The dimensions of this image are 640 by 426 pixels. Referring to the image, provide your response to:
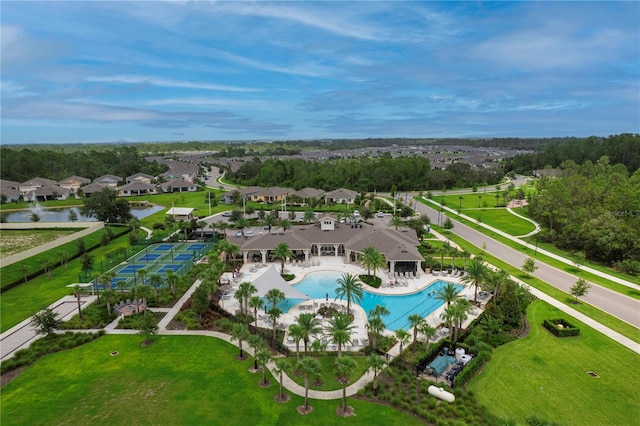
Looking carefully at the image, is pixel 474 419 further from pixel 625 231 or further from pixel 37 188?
pixel 37 188

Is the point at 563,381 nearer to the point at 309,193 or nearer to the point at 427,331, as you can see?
the point at 427,331

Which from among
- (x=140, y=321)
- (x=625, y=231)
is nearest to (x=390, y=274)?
(x=140, y=321)

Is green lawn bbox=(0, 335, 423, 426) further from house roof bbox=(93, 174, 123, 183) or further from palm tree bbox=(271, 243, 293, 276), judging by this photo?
house roof bbox=(93, 174, 123, 183)

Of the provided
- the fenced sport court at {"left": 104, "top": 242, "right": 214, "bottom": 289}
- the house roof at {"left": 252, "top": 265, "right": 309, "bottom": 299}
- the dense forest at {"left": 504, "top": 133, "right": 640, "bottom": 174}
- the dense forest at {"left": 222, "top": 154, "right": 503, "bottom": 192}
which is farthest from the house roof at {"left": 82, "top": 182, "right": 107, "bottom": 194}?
the dense forest at {"left": 504, "top": 133, "right": 640, "bottom": 174}

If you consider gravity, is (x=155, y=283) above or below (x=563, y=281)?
above

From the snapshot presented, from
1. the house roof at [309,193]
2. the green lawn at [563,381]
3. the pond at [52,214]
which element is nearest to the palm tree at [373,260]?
the green lawn at [563,381]

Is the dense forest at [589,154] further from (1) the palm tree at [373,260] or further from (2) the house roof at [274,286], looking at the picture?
(2) the house roof at [274,286]

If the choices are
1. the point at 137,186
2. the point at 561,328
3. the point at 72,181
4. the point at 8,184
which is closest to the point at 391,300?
the point at 561,328
